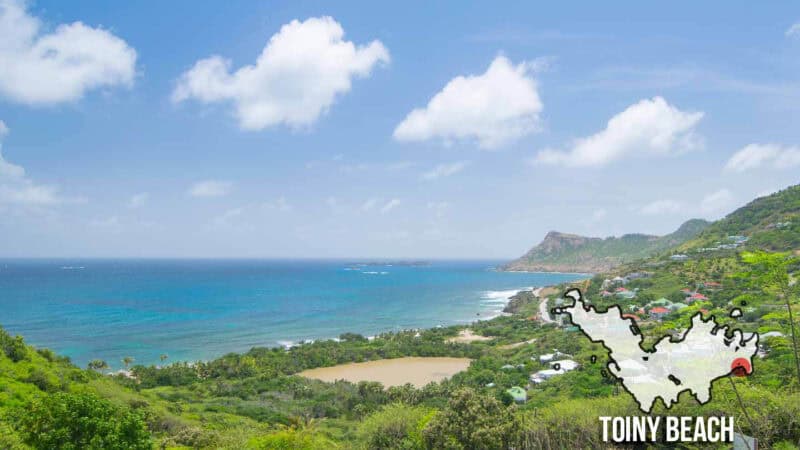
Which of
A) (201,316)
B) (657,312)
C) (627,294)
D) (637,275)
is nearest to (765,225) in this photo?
(637,275)

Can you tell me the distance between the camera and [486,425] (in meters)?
12.8

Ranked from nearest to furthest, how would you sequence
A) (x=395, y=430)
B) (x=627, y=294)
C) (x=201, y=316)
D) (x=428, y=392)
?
1. (x=395, y=430)
2. (x=428, y=392)
3. (x=627, y=294)
4. (x=201, y=316)

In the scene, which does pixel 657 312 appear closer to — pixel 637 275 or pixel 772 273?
pixel 637 275

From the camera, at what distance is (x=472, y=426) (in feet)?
41.7

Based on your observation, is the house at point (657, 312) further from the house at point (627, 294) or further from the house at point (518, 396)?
the house at point (518, 396)

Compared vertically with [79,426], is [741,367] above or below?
above

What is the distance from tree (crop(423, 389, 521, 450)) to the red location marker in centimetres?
733

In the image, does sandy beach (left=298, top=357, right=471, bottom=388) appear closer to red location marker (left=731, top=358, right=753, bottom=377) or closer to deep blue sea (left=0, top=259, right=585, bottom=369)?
deep blue sea (left=0, top=259, right=585, bottom=369)

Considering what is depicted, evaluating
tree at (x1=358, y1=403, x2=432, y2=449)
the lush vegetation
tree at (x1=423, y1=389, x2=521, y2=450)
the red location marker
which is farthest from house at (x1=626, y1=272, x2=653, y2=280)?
the red location marker

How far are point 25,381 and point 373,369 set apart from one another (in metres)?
26.3

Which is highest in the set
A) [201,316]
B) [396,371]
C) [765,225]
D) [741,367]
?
[765,225]

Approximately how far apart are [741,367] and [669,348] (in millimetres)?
1043

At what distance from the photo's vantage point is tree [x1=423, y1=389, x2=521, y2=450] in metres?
12.6

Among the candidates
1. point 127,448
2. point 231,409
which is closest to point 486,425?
point 127,448
